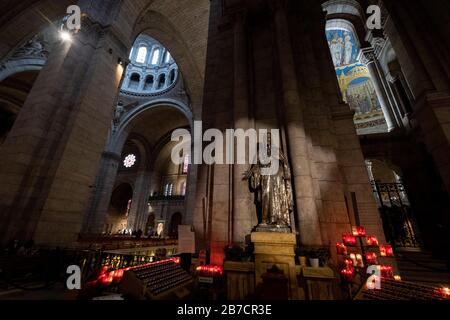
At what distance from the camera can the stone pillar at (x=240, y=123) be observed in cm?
488

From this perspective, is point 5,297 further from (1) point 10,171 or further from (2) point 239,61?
(2) point 239,61

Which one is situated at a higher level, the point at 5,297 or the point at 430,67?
the point at 430,67

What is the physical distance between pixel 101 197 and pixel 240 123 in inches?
657

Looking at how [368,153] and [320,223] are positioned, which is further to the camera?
[368,153]

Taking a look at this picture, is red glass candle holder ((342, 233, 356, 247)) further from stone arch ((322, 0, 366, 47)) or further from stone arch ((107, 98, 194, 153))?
stone arch ((107, 98, 194, 153))

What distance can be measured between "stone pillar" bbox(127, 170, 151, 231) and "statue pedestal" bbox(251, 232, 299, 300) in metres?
22.7

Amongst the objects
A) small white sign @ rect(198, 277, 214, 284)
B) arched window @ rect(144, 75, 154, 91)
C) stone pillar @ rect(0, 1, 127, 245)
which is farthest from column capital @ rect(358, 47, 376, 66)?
arched window @ rect(144, 75, 154, 91)

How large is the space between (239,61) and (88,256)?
743 centimetres

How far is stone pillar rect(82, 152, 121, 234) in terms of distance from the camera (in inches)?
646

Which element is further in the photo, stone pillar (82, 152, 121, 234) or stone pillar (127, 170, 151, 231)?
stone pillar (127, 170, 151, 231)

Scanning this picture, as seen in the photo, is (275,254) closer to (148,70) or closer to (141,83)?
(141,83)

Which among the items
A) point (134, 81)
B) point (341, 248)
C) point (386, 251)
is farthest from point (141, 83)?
point (386, 251)

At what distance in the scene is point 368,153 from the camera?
10039 millimetres

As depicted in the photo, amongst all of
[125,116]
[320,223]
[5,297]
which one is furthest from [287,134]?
[125,116]
